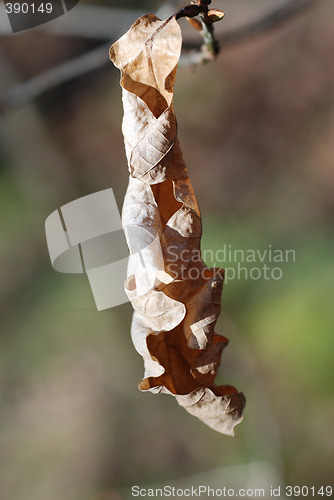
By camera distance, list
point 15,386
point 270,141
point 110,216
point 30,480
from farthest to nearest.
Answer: point 270,141, point 15,386, point 30,480, point 110,216

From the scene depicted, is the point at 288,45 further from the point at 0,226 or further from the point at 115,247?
the point at 115,247

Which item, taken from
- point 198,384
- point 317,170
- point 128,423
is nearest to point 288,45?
point 317,170

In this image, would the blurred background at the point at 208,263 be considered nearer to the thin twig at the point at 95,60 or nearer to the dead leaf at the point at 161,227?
the thin twig at the point at 95,60

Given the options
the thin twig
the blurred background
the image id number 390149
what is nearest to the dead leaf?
the thin twig

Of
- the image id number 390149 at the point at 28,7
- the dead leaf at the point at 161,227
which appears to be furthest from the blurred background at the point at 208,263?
the dead leaf at the point at 161,227

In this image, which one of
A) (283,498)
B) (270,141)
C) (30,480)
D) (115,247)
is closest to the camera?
(115,247)

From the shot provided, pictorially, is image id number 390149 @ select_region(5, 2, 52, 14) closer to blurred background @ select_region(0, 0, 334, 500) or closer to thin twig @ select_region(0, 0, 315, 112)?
thin twig @ select_region(0, 0, 315, 112)

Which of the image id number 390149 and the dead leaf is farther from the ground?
the image id number 390149
